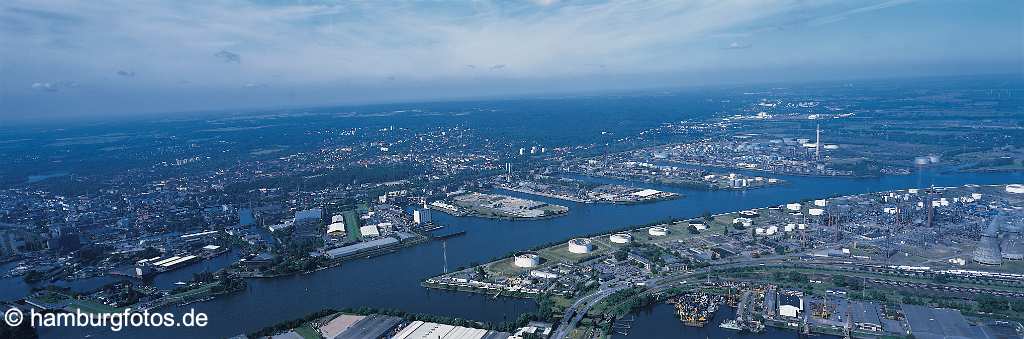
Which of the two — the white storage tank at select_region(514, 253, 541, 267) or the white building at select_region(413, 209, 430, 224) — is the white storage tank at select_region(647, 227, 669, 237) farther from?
the white building at select_region(413, 209, 430, 224)

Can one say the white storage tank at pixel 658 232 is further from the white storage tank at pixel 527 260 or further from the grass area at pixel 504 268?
the grass area at pixel 504 268

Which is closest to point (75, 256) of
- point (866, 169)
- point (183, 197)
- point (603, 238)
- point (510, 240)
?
point (183, 197)

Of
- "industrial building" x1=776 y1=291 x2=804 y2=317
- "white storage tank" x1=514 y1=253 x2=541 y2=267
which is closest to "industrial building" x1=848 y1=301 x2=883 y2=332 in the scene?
"industrial building" x1=776 y1=291 x2=804 y2=317

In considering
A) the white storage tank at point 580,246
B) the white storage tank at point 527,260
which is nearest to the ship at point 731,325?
the white storage tank at point 527,260

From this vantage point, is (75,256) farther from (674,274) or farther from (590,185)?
(590,185)

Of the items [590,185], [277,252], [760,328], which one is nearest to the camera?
[760,328]
